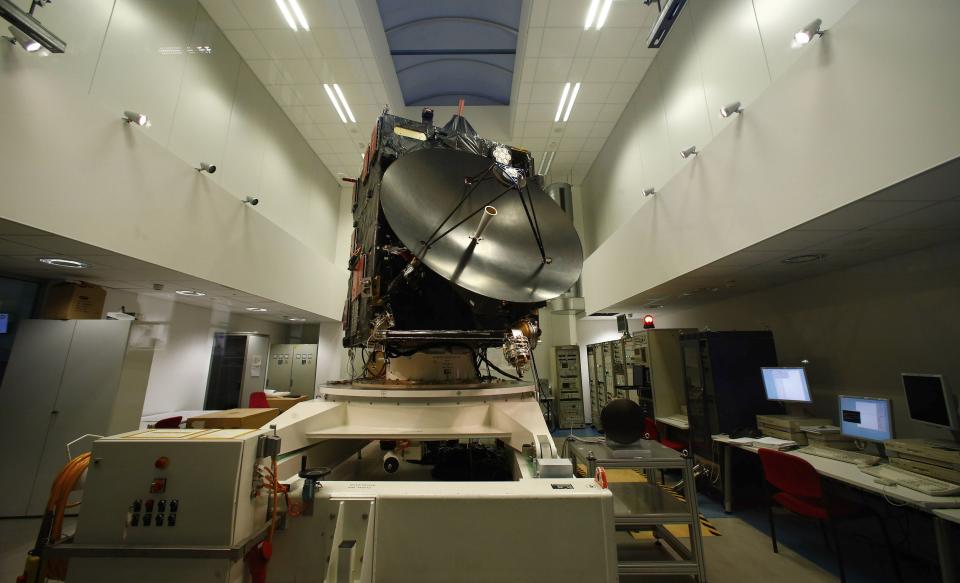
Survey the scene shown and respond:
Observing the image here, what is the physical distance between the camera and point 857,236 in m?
2.39

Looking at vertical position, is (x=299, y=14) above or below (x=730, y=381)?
above

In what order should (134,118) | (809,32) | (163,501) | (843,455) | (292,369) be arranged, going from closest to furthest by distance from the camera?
(163,501), (809,32), (843,455), (134,118), (292,369)

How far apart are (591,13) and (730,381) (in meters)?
4.38

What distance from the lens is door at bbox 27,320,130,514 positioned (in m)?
3.22

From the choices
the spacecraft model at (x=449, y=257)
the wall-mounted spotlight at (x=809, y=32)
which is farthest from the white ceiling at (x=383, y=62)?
the spacecraft model at (x=449, y=257)

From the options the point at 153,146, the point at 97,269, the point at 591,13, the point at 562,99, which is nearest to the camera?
the point at 153,146

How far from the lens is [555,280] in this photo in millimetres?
2254

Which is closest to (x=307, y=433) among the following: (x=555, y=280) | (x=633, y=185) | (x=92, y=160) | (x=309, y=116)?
(x=555, y=280)

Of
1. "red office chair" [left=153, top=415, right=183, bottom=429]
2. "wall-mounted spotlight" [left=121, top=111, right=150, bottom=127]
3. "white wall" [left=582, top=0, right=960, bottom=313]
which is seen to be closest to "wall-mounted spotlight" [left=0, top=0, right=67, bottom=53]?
"wall-mounted spotlight" [left=121, top=111, right=150, bottom=127]

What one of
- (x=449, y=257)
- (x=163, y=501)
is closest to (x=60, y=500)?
(x=163, y=501)

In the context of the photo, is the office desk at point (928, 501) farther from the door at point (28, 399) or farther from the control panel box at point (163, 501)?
the door at point (28, 399)

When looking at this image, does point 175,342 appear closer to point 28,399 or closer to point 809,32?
point 28,399

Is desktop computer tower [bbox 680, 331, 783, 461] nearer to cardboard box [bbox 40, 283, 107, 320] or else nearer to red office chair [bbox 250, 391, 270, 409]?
red office chair [bbox 250, 391, 270, 409]

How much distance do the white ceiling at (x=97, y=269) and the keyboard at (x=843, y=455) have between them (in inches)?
228
